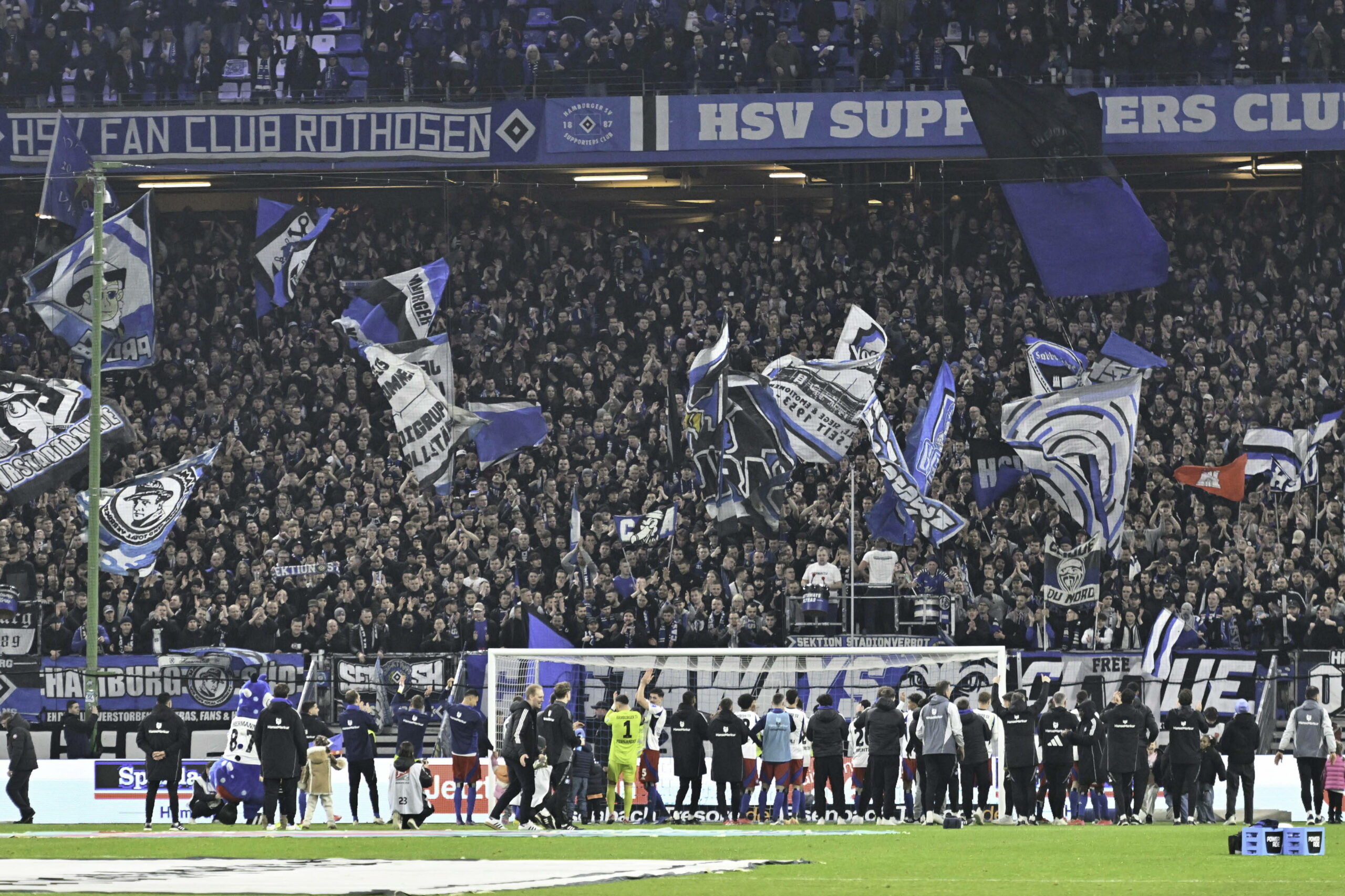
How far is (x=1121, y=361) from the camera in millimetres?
30734

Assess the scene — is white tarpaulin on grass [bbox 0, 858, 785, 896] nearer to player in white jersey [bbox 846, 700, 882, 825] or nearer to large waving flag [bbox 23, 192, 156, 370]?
player in white jersey [bbox 846, 700, 882, 825]

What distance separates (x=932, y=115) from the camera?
3703 cm

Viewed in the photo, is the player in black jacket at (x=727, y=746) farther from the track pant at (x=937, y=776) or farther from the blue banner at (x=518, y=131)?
the blue banner at (x=518, y=131)

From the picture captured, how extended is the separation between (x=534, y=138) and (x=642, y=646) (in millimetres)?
11335

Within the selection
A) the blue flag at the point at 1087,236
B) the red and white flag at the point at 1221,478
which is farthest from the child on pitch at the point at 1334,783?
the blue flag at the point at 1087,236

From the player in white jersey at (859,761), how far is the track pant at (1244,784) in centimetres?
386

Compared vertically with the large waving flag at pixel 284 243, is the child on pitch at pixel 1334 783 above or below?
below

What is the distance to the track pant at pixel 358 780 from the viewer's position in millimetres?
22734

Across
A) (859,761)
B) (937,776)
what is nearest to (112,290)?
(859,761)

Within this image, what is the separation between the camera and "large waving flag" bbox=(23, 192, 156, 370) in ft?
102

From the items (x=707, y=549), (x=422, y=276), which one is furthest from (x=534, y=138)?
(x=707, y=549)

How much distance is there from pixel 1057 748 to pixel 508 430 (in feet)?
46.9

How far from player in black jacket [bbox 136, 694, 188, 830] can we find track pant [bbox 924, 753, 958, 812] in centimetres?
772

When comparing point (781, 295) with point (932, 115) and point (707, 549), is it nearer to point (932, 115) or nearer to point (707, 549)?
point (932, 115)
